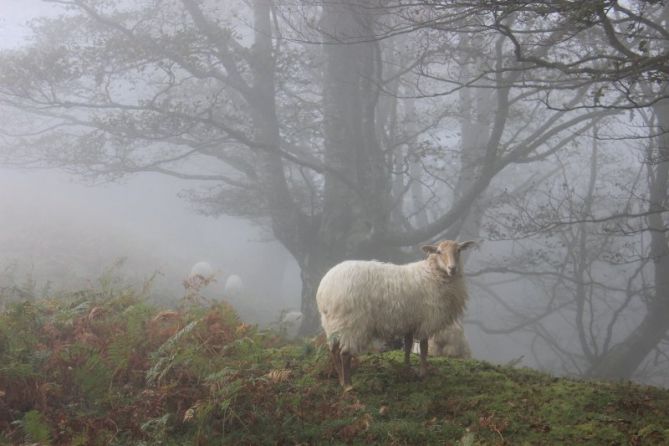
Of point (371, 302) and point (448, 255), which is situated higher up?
point (448, 255)

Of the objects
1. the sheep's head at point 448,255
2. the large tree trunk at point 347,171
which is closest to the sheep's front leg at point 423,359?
the sheep's head at point 448,255

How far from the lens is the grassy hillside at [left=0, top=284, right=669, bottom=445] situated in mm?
4672

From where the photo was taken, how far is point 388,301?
6.04 metres

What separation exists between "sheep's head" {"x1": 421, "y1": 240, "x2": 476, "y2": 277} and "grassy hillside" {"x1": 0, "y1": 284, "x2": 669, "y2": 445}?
1298 mm

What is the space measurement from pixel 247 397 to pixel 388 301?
6.32ft

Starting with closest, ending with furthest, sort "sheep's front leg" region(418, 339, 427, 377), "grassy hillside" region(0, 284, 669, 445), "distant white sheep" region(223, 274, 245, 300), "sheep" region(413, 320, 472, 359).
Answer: "grassy hillside" region(0, 284, 669, 445)
"sheep's front leg" region(418, 339, 427, 377)
"sheep" region(413, 320, 472, 359)
"distant white sheep" region(223, 274, 245, 300)

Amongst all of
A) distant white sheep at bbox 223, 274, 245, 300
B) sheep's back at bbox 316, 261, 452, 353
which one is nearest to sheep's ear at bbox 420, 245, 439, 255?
sheep's back at bbox 316, 261, 452, 353

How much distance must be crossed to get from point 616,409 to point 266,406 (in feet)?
11.5

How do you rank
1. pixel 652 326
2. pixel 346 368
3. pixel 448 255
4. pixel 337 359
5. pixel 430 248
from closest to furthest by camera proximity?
pixel 346 368
pixel 337 359
pixel 448 255
pixel 430 248
pixel 652 326

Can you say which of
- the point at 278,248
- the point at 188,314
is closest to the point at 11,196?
the point at 278,248

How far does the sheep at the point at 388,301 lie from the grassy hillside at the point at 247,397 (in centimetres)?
48

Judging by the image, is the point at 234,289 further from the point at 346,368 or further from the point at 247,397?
the point at 247,397

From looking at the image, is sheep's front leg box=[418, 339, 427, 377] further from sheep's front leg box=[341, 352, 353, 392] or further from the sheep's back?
sheep's front leg box=[341, 352, 353, 392]

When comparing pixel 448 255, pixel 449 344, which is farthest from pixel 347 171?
pixel 448 255
